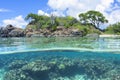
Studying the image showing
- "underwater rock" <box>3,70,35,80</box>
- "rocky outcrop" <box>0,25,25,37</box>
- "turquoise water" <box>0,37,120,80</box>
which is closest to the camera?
"underwater rock" <box>3,70,35,80</box>

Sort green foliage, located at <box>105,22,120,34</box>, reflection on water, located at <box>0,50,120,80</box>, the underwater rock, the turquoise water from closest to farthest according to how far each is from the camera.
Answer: the underwater rock
reflection on water, located at <box>0,50,120,80</box>
the turquoise water
green foliage, located at <box>105,22,120,34</box>

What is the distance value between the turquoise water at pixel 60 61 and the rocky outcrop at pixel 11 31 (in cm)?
2474

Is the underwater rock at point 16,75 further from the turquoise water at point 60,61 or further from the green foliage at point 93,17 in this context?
the green foliage at point 93,17

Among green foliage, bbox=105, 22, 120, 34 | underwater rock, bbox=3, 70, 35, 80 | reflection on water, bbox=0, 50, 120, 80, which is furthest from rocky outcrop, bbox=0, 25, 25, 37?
underwater rock, bbox=3, 70, 35, 80

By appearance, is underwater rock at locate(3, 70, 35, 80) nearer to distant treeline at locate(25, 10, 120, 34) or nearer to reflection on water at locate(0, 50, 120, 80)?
reflection on water at locate(0, 50, 120, 80)

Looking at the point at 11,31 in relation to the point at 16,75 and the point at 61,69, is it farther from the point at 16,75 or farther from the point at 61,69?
the point at 16,75

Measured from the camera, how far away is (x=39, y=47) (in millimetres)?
23359

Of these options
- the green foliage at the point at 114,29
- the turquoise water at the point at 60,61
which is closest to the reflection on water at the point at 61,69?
the turquoise water at the point at 60,61

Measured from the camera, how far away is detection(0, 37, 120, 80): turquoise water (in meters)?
18.5

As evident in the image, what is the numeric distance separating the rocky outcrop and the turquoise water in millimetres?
24744

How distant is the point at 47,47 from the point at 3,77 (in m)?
6.23

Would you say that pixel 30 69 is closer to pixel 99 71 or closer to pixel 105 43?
pixel 99 71

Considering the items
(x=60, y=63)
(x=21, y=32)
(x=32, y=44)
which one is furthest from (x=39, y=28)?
(x=60, y=63)

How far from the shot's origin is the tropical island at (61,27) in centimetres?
4991
